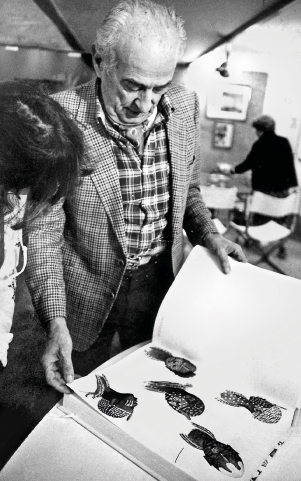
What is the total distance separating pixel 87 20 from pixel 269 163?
43 centimetres

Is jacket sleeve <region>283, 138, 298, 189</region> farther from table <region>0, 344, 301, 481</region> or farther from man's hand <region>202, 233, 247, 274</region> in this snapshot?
table <region>0, 344, 301, 481</region>

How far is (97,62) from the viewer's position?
0.72 m

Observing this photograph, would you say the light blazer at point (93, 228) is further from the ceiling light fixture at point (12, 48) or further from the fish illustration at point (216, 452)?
the fish illustration at point (216, 452)

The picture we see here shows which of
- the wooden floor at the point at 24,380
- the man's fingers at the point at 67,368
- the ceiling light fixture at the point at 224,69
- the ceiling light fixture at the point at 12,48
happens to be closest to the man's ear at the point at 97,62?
the ceiling light fixture at the point at 12,48

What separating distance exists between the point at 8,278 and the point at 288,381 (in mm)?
439

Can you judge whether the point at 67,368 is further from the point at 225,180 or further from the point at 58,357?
the point at 225,180

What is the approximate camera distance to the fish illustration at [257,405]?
0.69 m

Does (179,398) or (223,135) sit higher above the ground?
(223,135)

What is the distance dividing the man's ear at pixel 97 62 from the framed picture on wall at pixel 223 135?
0.26 meters

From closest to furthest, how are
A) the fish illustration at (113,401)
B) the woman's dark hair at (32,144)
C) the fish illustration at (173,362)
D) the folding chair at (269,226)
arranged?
the woman's dark hair at (32,144), the fish illustration at (113,401), the fish illustration at (173,362), the folding chair at (269,226)

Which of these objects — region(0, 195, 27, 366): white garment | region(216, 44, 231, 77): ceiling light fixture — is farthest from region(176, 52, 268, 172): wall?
region(0, 195, 27, 366): white garment

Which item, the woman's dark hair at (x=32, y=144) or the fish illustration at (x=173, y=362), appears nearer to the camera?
the woman's dark hair at (x=32, y=144)

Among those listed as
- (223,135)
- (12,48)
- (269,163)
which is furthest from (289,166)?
(12,48)

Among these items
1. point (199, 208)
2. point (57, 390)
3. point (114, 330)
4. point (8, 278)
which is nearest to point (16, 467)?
point (57, 390)
